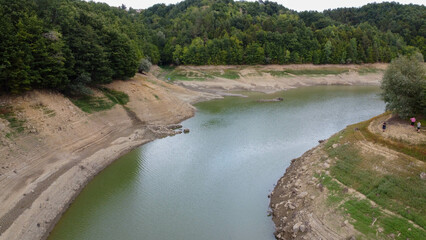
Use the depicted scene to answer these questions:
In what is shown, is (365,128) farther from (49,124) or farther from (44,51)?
(44,51)

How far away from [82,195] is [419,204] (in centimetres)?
2210

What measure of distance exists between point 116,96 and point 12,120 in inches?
636

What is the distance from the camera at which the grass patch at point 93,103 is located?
34562 millimetres

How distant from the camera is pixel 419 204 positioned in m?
16.2

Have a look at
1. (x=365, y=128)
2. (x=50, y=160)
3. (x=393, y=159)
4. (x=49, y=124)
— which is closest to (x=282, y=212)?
(x=393, y=159)

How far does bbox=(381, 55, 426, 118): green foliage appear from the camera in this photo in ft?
78.7

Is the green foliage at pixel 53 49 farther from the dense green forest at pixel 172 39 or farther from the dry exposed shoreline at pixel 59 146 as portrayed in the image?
the dry exposed shoreline at pixel 59 146

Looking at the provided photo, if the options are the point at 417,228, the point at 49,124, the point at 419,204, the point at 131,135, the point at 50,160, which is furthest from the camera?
the point at 131,135

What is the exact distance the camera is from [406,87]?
24344 mm

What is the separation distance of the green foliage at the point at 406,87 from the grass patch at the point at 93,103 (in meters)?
30.2

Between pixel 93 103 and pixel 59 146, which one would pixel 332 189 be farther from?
pixel 93 103

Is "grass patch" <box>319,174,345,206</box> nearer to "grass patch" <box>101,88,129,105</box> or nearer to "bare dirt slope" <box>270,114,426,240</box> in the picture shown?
"bare dirt slope" <box>270,114,426,240</box>

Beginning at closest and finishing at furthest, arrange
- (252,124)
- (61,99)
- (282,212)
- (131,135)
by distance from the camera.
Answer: (282,212), (61,99), (131,135), (252,124)

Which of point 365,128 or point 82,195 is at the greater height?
point 365,128
